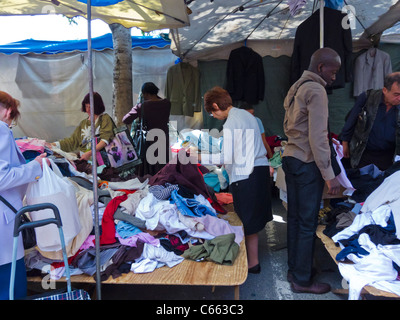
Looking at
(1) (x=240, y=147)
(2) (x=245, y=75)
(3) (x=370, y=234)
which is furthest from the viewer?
(2) (x=245, y=75)

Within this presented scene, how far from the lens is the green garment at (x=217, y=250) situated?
8.05ft

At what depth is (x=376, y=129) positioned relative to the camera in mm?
3324

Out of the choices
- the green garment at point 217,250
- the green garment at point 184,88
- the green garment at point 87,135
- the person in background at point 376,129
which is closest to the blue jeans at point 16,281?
the green garment at point 217,250

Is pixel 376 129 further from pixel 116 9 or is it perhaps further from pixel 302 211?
pixel 116 9

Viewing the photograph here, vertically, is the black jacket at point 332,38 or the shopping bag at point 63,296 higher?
the black jacket at point 332,38

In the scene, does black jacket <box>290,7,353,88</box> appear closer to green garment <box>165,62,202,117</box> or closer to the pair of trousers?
green garment <box>165,62,202,117</box>

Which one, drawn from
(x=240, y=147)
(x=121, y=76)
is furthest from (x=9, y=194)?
(x=121, y=76)

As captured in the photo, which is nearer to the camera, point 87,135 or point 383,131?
point 383,131

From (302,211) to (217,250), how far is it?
905 mm

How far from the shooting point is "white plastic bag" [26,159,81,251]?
2170mm

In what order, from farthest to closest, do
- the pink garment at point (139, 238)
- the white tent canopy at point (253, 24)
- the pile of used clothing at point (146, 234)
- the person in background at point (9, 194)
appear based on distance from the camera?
the white tent canopy at point (253, 24) < the pink garment at point (139, 238) < the pile of used clothing at point (146, 234) < the person in background at point (9, 194)

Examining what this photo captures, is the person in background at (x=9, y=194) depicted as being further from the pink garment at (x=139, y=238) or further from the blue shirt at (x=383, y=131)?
the blue shirt at (x=383, y=131)

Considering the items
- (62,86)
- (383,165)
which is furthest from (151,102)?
(62,86)

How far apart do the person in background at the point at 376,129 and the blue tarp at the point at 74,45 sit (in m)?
4.79
